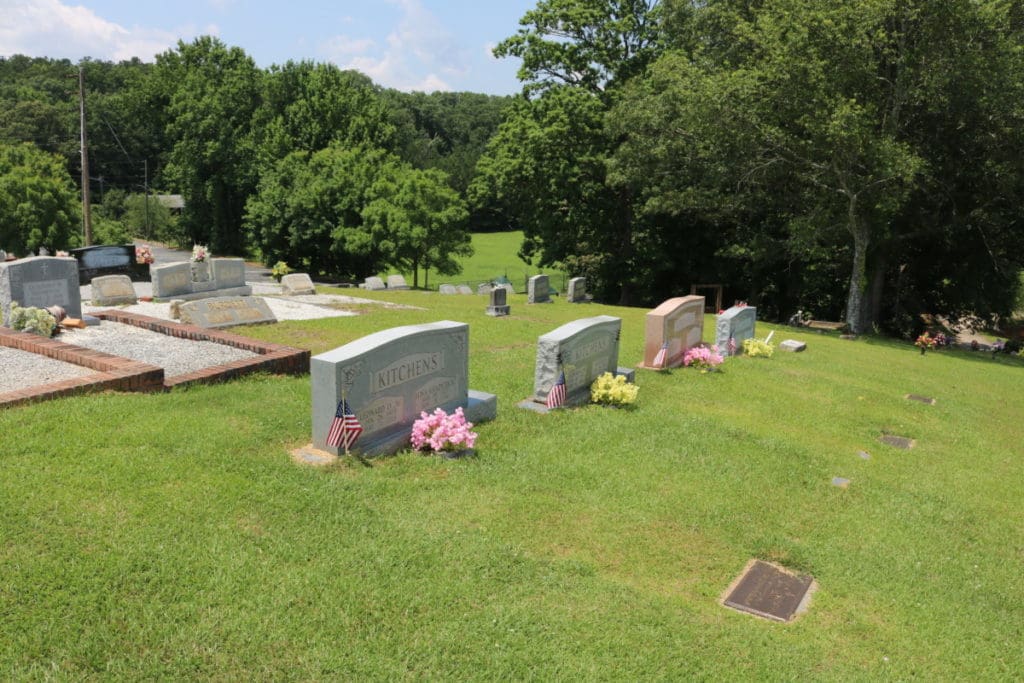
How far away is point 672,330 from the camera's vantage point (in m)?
13.0

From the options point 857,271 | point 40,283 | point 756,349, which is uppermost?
point 857,271

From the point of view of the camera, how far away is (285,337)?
537 inches

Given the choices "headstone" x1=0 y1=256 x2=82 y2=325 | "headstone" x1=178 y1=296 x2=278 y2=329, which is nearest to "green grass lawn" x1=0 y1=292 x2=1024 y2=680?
"headstone" x1=178 y1=296 x2=278 y2=329

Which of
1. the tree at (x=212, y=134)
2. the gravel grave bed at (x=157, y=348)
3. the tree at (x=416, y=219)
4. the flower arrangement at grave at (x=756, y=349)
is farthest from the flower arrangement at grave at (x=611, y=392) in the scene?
the tree at (x=212, y=134)

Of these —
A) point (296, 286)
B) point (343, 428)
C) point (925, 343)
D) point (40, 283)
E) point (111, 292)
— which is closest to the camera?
point (343, 428)

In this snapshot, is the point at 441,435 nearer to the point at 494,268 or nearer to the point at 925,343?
the point at 925,343

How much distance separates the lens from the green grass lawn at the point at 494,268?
150 ft

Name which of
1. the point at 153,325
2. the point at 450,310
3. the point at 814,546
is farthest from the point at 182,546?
the point at 450,310

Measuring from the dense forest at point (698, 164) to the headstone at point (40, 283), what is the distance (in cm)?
1680

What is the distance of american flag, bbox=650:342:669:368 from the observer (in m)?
12.7

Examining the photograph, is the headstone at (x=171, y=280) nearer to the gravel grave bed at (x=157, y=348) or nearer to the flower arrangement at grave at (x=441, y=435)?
the gravel grave bed at (x=157, y=348)

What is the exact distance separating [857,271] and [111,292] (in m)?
20.8

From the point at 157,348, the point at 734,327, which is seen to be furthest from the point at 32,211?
the point at 734,327

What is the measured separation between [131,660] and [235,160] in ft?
164
